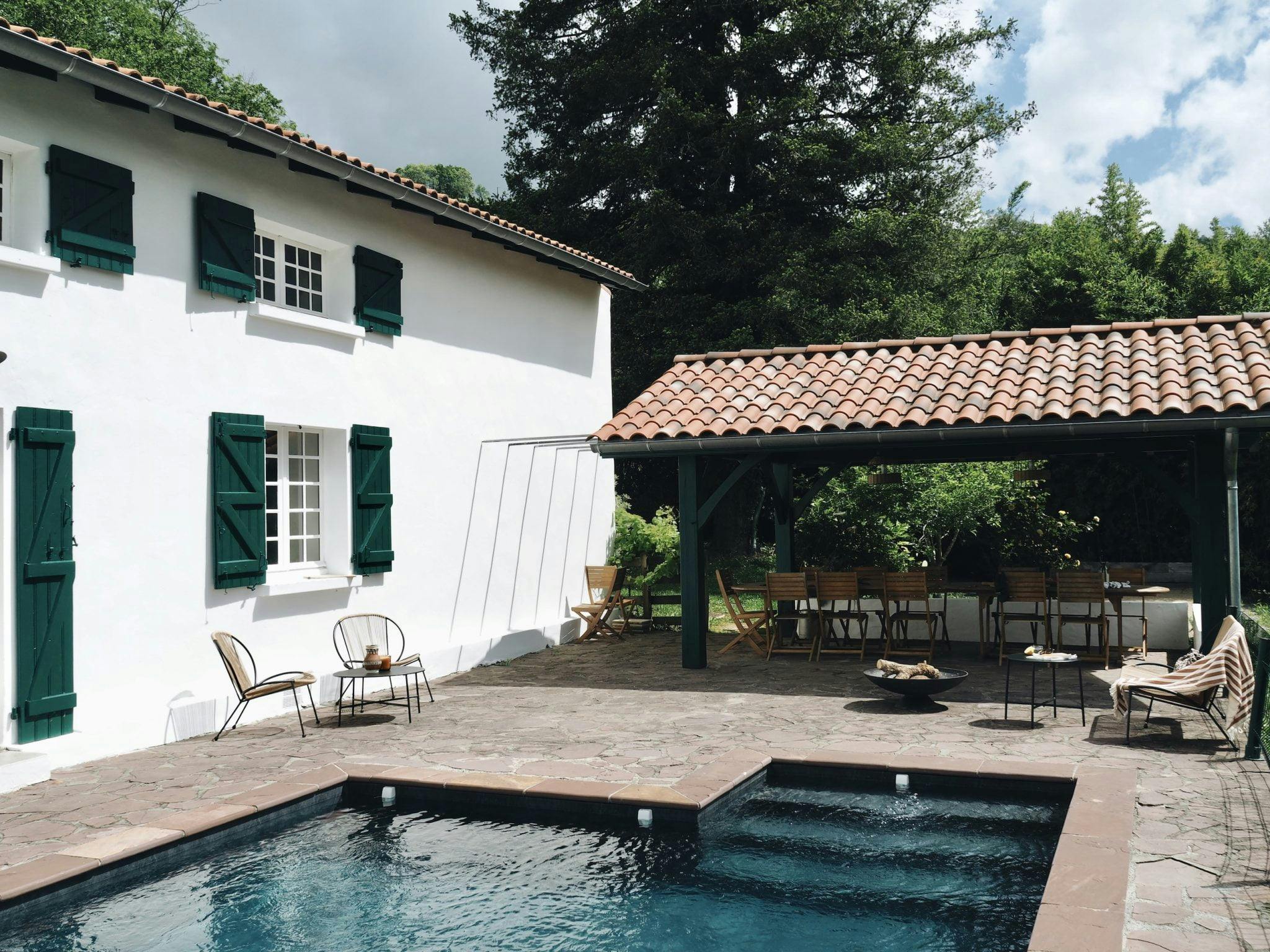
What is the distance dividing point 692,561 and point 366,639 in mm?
3400

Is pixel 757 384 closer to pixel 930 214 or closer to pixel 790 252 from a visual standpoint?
pixel 790 252

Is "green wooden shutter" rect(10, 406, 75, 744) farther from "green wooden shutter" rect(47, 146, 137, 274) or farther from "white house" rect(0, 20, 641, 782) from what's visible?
"green wooden shutter" rect(47, 146, 137, 274)

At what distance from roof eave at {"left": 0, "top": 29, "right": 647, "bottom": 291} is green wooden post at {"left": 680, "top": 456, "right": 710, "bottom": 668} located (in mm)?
3406

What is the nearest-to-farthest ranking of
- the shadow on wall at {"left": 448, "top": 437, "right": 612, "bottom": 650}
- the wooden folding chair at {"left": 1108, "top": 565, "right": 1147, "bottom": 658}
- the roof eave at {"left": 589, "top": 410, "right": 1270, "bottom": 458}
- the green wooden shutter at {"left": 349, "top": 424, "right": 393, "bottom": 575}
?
the roof eave at {"left": 589, "top": 410, "right": 1270, "bottom": 458} < the green wooden shutter at {"left": 349, "top": 424, "right": 393, "bottom": 575} < the wooden folding chair at {"left": 1108, "top": 565, "right": 1147, "bottom": 658} < the shadow on wall at {"left": 448, "top": 437, "right": 612, "bottom": 650}

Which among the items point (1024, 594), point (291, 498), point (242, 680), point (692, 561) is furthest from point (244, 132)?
point (1024, 594)

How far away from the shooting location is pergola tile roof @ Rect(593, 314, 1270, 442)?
9.46m

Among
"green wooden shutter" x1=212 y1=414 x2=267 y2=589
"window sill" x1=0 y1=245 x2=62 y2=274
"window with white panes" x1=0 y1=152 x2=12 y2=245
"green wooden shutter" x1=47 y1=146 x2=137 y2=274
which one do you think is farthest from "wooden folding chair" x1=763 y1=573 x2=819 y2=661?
"window with white panes" x1=0 y1=152 x2=12 y2=245

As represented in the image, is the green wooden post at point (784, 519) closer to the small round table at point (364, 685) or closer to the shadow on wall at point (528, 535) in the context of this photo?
the shadow on wall at point (528, 535)

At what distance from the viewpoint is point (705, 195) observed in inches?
865

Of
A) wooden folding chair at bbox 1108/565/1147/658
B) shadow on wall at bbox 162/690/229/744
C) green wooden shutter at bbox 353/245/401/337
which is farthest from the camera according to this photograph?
wooden folding chair at bbox 1108/565/1147/658

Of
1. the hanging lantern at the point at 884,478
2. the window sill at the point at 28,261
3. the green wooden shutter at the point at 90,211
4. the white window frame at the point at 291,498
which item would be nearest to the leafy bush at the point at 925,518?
the hanging lantern at the point at 884,478

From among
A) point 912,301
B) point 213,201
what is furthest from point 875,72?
point 213,201

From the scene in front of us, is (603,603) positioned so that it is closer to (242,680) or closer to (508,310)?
(508,310)

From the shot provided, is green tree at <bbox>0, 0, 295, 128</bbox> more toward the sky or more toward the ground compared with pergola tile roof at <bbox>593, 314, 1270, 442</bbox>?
more toward the sky
